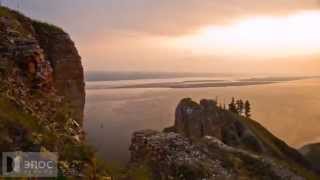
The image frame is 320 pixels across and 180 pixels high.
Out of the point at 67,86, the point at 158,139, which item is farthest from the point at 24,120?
the point at 158,139

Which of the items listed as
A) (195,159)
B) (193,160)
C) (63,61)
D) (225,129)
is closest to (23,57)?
(63,61)

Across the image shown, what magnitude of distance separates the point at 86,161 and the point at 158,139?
85.4 feet

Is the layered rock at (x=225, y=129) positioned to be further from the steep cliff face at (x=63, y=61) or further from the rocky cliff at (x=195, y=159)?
the steep cliff face at (x=63, y=61)

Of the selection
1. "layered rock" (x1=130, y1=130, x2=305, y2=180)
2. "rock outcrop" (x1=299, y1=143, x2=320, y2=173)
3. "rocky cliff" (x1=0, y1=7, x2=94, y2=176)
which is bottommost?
"rock outcrop" (x1=299, y1=143, x2=320, y2=173)

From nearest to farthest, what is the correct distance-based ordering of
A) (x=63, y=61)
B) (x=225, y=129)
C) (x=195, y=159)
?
(x=63, y=61) → (x=195, y=159) → (x=225, y=129)

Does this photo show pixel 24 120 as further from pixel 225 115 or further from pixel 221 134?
pixel 225 115

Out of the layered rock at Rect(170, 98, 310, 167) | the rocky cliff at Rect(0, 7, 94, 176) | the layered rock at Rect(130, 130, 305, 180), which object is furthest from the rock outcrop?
the rocky cliff at Rect(0, 7, 94, 176)

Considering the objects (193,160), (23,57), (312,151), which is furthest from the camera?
(312,151)

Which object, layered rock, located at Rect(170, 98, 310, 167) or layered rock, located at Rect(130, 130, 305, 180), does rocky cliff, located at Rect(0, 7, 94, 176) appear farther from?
layered rock, located at Rect(170, 98, 310, 167)

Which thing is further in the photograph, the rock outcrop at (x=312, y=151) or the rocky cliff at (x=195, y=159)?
the rock outcrop at (x=312, y=151)

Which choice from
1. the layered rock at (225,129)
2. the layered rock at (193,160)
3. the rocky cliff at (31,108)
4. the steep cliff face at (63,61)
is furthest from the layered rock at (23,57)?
the layered rock at (225,129)

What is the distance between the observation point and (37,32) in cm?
4100

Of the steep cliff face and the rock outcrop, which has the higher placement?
the steep cliff face

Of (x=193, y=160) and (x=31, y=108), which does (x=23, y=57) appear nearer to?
(x=31, y=108)
